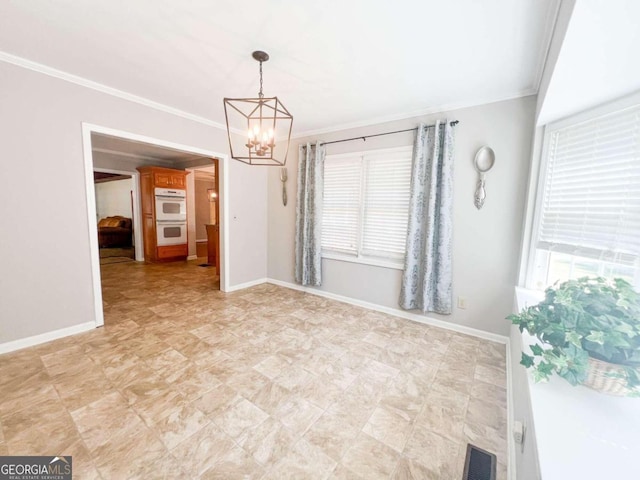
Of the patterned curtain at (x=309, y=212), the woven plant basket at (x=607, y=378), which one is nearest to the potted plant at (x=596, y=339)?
the woven plant basket at (x=607, y=378)

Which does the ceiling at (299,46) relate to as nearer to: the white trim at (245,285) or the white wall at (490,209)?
the white wall at (490,209)

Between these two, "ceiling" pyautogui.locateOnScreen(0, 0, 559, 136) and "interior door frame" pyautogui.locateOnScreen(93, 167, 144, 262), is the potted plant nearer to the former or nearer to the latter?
"ceiling" pyautogui.locateOnScreen(0, 0, 559, 136)

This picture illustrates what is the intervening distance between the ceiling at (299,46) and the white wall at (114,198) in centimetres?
752

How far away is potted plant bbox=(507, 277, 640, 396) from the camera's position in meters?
0.87

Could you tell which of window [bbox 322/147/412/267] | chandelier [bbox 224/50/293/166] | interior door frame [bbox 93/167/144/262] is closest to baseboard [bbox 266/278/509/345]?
window [bbox 322/147/412/267]

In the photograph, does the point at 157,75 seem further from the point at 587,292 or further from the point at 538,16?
the point at 587,292

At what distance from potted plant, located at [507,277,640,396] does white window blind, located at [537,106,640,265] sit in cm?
70

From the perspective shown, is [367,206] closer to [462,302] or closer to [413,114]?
[413,114]

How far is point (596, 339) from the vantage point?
88 cm

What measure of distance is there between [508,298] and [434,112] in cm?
217

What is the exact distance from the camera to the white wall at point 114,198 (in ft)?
28.3

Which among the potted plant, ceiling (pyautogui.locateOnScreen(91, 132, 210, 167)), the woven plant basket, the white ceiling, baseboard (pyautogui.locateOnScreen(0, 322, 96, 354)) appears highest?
ceiling (pyautogui.locateOnScreen(91, 132, 210, 167))

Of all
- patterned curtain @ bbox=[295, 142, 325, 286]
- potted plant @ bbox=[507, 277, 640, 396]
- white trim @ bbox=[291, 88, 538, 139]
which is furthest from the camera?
patterned curtain @ bbox=[295, 142, 325, 286]

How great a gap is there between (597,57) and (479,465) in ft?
7.05
